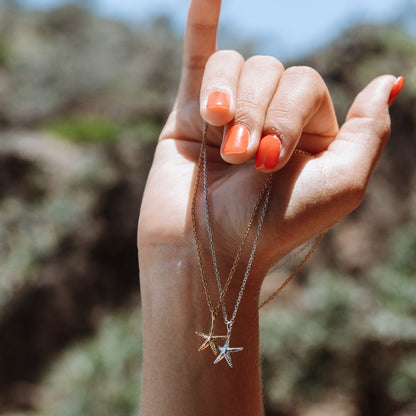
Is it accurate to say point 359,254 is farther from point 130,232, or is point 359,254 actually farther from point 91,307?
point 91,307

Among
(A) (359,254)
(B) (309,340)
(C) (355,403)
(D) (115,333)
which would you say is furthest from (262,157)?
(A) (359,254)

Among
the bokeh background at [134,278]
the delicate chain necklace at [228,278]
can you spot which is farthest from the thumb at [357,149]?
the bokeh background at [134,278]

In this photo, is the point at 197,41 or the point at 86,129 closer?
the point at 197,41

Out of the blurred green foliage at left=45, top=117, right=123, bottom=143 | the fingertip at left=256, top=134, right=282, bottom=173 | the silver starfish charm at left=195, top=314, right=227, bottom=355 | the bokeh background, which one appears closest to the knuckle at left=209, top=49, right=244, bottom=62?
the fingertip at left=256, top=134, right=282, bottom=173

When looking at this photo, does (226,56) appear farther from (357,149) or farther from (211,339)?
(211,339)

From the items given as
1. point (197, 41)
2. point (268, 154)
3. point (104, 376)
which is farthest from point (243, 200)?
point (104, 376)

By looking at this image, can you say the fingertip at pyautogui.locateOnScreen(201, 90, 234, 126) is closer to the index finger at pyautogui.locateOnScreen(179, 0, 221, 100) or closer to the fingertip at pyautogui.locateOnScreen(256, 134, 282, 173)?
the fingertip at pyautogui.locateOnScreen(256, 134, 282, 173)
